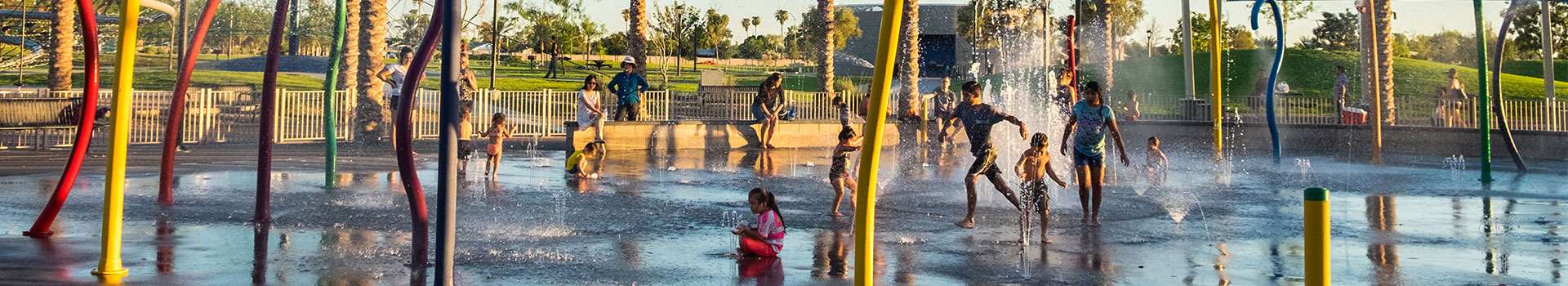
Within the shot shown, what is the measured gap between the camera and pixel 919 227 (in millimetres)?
10586

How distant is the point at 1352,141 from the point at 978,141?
614 inches

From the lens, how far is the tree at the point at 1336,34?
177 ft

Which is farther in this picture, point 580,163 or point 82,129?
point 580,163

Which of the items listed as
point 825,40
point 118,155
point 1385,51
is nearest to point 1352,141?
point 1385,51

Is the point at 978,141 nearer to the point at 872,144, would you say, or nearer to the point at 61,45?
the point at 872,144

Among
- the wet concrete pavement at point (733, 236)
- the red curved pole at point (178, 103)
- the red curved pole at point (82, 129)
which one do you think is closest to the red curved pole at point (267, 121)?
the wet concrete pavement at point (733, 236)

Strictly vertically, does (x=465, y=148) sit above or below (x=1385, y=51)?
below

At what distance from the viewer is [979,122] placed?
36.6ft

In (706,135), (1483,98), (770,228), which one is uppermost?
(1483,98)

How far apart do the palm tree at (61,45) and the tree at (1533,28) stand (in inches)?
1577

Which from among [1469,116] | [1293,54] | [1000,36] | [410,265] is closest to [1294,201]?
[410,265]

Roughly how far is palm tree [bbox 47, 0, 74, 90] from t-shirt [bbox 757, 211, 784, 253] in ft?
76.0

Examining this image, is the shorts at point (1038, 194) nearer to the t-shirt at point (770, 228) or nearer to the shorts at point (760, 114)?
the t-shirt at point (770, 228)

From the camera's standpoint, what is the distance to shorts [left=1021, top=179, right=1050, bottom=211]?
10.0m
